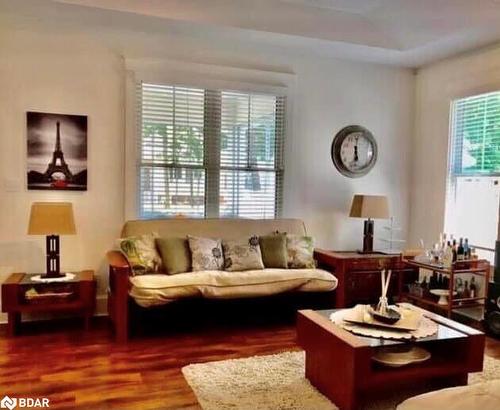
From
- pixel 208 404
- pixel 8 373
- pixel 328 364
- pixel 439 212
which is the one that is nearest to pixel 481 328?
pixel 439 212

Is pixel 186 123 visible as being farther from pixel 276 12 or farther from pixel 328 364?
pixel 328 364

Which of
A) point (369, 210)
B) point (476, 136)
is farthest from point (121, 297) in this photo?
point (476, 136)

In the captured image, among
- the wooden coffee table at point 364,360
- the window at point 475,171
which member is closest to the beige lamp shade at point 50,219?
the wooden coffee table at point 364,360

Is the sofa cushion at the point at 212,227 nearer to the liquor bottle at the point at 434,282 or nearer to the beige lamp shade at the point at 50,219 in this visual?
the beige lamp shade at the point at 50,219

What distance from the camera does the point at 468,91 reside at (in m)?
4.40

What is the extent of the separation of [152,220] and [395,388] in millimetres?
2412

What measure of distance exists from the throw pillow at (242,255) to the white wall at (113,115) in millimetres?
790

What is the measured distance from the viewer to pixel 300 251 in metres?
4.12

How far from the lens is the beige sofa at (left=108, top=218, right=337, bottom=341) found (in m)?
3.34

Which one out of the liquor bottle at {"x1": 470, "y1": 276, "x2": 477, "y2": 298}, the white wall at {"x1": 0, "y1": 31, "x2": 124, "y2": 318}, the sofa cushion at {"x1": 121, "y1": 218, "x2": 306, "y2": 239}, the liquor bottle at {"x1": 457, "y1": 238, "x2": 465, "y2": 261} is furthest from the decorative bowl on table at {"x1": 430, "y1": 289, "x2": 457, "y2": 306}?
the white wall at {"x1": 0, "y1": 31, "x2": 124, "y2": 318}

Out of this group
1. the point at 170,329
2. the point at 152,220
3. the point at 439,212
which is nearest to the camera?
the point at 170,329

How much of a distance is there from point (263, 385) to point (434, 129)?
136 inches

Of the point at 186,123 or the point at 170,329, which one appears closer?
the point at 170,329

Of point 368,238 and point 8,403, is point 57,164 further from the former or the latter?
point 368,238
